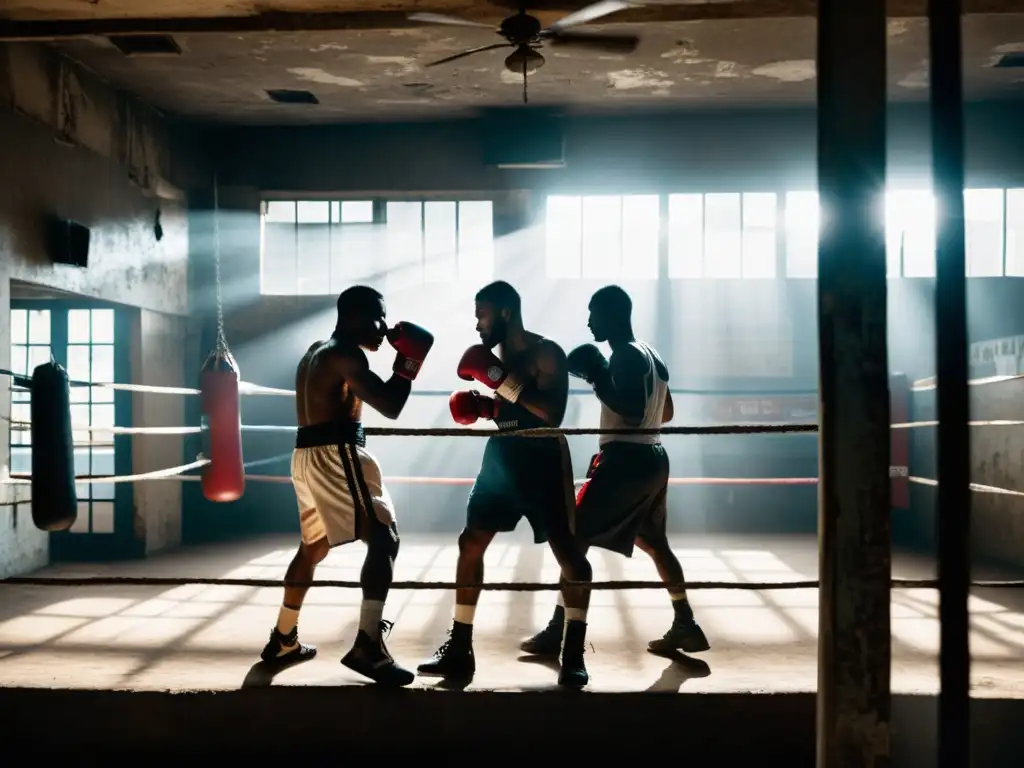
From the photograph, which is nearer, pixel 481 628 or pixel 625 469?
pixel 625 469

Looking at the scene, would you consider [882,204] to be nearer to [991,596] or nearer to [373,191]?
[991,596]

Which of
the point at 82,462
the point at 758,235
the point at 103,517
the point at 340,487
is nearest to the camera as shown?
the point at 340,487

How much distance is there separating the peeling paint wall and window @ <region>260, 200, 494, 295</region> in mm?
707

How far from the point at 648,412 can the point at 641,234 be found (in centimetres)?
397

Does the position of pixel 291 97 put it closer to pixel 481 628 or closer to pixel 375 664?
pixel 481 628

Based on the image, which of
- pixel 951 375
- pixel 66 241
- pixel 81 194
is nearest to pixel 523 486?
pixel 951 375

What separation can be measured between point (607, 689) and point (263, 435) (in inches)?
179

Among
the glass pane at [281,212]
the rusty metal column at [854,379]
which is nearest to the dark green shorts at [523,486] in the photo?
the rusty metal column at [854,379]

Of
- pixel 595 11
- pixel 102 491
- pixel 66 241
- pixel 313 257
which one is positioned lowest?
pixel 102 491

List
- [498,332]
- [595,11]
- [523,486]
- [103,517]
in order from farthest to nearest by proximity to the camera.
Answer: [103,517] → [595,11] → [498,332] → [523,486]

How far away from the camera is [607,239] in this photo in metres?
6.41

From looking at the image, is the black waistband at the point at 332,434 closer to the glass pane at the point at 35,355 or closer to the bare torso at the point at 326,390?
the bare torso at the point at 326,390

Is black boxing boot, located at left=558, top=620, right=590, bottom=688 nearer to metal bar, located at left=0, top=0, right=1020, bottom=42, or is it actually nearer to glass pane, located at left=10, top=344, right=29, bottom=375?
metal bar, located at left=0, top=0, right=1020, bottom=42

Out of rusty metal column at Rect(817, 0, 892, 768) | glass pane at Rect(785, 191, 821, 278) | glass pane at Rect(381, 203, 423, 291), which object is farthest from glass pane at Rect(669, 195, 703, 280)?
rusty metal column at Rect(817, 0, 892, 768)
